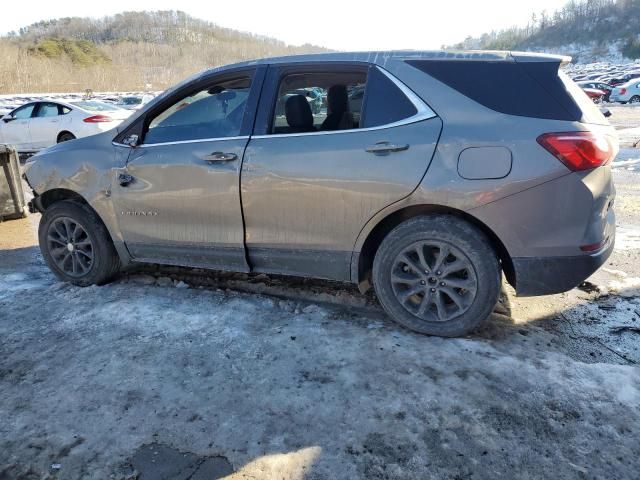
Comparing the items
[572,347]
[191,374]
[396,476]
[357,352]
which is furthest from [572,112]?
[191,374]

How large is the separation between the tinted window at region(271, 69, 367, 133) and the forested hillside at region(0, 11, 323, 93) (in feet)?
66.9

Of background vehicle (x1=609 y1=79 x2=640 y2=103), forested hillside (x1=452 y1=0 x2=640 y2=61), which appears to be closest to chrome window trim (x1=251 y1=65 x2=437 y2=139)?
background vehicle (x1=609 y1=79 x2=640 y2=103)

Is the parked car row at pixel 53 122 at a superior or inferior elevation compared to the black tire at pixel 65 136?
superior

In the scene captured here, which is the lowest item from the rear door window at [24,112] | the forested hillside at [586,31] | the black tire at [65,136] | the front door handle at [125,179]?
the black tire at [65,136]

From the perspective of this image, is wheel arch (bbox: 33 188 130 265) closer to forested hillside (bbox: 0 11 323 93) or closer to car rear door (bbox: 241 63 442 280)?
car rear door (bbox: 241 63 442 280)

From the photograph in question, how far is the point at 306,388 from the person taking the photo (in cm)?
282

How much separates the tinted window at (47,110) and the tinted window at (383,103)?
1207 cm

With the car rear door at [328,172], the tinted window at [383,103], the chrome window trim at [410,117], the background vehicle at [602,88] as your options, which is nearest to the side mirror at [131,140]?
the car rear door at [328,172]

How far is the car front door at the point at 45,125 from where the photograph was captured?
12906mm

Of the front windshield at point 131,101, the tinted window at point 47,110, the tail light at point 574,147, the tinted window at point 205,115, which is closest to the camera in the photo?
the tail light at point 574,147

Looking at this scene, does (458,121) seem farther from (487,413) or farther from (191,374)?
(191,374)

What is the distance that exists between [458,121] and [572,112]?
0.63 meters

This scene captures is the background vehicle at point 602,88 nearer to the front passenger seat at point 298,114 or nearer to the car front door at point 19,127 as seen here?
the car front door at point 19,127

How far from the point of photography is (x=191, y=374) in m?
2.98
